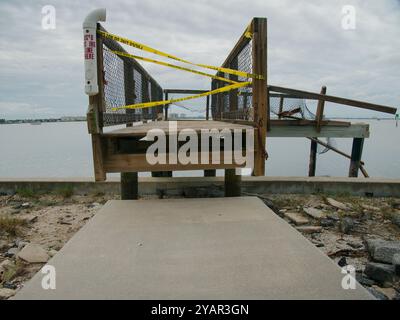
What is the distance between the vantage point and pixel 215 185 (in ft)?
19.4

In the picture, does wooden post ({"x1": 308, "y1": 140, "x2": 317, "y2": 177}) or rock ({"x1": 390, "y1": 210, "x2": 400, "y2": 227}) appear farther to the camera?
wooden post ({"x1": 308, "y1": 140, "x2": 317, "y2": 177})

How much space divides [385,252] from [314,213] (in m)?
1.67

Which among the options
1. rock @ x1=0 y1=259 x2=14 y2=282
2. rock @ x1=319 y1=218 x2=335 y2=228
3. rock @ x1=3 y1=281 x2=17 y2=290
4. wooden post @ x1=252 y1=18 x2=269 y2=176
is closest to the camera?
rock @ x1=3 y1=281 x2=17 y2=290

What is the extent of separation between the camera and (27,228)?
167 inches

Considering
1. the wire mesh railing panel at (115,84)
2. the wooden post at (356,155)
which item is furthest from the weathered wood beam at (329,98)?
the wire mesh railing panel at (115,84)

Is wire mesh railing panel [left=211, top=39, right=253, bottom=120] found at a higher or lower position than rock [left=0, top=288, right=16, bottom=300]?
higher

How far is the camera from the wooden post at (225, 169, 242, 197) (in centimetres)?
458

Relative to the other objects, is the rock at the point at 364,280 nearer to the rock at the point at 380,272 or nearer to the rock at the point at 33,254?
the rock at the point at 380,272

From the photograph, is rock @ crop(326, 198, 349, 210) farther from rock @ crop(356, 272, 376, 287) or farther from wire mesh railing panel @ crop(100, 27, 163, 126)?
wire mesh railing panel @ crop(100, 27, 163, 126)

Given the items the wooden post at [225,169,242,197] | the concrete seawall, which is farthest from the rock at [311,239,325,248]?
the concrete seawall

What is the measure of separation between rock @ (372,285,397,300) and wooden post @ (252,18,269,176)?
1.75 m
